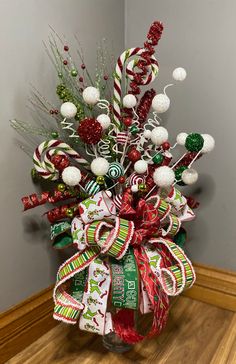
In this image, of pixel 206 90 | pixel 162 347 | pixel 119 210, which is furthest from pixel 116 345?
pixel 206 90

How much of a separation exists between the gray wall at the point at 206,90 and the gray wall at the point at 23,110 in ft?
0.84

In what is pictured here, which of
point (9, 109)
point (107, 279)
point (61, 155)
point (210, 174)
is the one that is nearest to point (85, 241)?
point (107, 279)

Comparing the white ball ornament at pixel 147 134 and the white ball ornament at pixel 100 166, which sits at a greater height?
the white ball ornament at pixel 147 134

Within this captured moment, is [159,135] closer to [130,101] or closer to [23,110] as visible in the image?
[130,101]

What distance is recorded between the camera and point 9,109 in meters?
0.94

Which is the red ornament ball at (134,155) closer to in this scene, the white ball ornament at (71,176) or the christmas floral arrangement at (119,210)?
the christmas floral arrangement at (119,210)

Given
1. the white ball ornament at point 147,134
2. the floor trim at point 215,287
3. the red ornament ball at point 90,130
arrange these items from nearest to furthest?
the red ornament ball at point 90,130 → the white ball ornament at point 147,134 → the floor trim at point 215,287

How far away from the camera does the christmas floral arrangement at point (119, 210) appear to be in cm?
91

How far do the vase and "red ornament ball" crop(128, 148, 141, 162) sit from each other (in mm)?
543

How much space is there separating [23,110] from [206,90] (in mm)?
614

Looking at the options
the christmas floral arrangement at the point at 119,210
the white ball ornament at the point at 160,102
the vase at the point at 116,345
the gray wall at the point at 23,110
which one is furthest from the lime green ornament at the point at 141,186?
the vase at the point at 116,345

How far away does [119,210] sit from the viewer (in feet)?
3.12

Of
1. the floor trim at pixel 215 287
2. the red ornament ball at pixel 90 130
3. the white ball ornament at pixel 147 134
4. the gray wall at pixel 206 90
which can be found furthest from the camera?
the floor trim at pixel 215 287

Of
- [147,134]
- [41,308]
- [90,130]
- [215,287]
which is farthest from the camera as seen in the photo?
[215,287]
